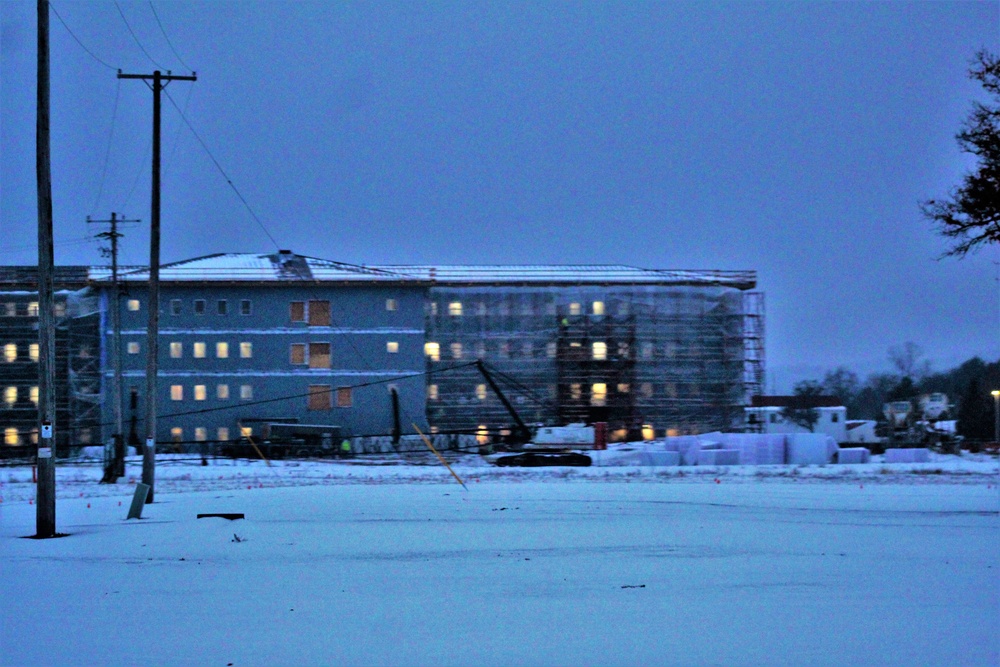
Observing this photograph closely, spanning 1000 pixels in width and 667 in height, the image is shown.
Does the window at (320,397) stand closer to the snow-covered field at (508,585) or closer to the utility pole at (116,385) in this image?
the utility pole at (116,385)

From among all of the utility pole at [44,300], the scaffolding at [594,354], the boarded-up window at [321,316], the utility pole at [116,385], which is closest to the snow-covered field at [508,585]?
the utility pole at [44,300]

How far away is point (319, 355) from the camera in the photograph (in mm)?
70125

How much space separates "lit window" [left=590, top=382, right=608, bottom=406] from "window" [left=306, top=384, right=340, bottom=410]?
18.0 meters

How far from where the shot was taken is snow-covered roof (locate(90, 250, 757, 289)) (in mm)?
70688

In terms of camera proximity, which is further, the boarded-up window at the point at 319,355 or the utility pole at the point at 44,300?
the boarded-up window at the point at 319,355

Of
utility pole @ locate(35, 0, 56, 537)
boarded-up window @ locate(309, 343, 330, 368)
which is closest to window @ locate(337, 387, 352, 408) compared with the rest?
boarded-up window @ locate(309, 343, 330, 368)

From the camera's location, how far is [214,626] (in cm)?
850

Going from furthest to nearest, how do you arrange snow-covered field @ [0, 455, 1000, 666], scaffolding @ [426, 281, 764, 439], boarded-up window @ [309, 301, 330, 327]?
boarded-up window @ [309, 301, 330, 327] → scaffolding @ [426, 281, 764, 439] → snow-covered field @ [0, 455, 1000, 666]

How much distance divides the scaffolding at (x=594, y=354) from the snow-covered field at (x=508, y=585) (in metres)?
48.1

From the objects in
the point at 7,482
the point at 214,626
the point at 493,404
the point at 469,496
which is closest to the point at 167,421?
the point at 493,404

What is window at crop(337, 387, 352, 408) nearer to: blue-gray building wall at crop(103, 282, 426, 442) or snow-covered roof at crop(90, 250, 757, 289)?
blue-gray building wall at crop(103, 282, 426, 442)

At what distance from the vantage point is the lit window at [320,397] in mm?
68750

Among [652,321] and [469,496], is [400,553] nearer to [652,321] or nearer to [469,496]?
[469,496]

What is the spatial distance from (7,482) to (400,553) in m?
29.8
